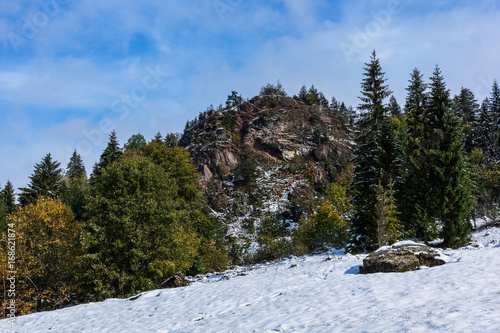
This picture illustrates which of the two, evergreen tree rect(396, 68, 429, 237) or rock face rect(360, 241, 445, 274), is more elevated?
evergreen tree rect(396, 68, 429, 237)

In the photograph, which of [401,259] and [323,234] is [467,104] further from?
[401,259]

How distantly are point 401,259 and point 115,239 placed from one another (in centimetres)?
1583

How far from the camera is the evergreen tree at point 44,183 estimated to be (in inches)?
1758

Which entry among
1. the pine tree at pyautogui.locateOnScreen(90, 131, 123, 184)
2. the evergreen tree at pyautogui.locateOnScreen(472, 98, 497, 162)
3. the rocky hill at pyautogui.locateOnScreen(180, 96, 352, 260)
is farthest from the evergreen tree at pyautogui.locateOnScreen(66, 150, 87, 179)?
the evergreen tree at pyautogui.locateOnScreen(472, 98, 497, 162)

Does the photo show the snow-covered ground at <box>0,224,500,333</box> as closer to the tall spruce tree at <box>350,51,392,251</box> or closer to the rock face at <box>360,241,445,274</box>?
the rock face at <box>360,241,445,274</box>

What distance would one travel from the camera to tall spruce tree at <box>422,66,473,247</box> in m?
21.3

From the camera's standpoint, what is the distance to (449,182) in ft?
70.9

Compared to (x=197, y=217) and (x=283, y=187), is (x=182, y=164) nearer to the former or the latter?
(x=197, y=217)

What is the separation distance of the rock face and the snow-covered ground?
67 cm

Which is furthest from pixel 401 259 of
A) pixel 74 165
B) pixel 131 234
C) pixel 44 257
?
pixel 74 165

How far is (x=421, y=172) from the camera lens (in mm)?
23141

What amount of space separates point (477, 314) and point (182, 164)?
2482cm

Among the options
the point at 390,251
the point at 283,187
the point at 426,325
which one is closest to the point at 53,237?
the point at 390,251

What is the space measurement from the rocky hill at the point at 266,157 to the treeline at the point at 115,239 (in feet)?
91.2
